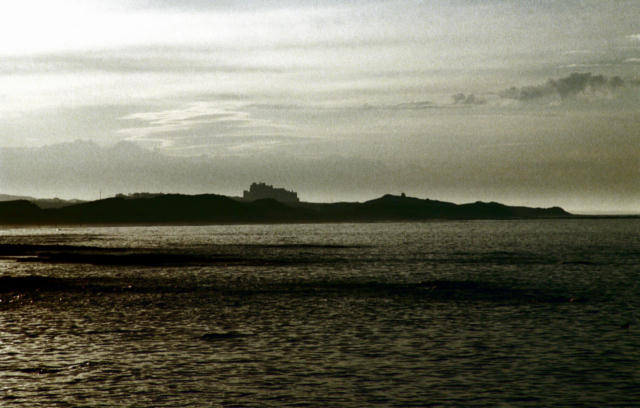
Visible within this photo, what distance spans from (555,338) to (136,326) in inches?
938

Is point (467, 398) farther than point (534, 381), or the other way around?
point (534, 381)

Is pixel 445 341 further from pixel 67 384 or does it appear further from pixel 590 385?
pixel 67 384

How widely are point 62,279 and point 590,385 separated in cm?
5905

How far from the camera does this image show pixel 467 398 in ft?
85.0

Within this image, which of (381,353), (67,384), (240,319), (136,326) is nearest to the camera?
(67,384)

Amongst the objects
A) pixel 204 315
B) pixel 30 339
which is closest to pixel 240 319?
pixel 204 315

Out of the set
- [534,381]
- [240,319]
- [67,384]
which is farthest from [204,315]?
[534,381]

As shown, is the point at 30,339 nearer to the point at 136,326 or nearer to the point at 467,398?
the point at 136,326

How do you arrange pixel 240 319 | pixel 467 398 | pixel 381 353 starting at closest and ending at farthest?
pixel 467 398, pixel 381 353, pixel 240 319

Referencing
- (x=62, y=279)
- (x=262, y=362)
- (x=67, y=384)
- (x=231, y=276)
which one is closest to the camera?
(x=67, y=384)

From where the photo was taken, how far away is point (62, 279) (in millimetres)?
73875

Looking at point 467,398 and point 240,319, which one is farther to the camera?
point 240,319

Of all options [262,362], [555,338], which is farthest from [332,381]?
[555,338]

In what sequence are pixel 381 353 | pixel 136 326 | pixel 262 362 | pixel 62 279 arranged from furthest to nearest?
pixel 62 279, pixel 136 326, pixel 381 353, pixel 262 362
